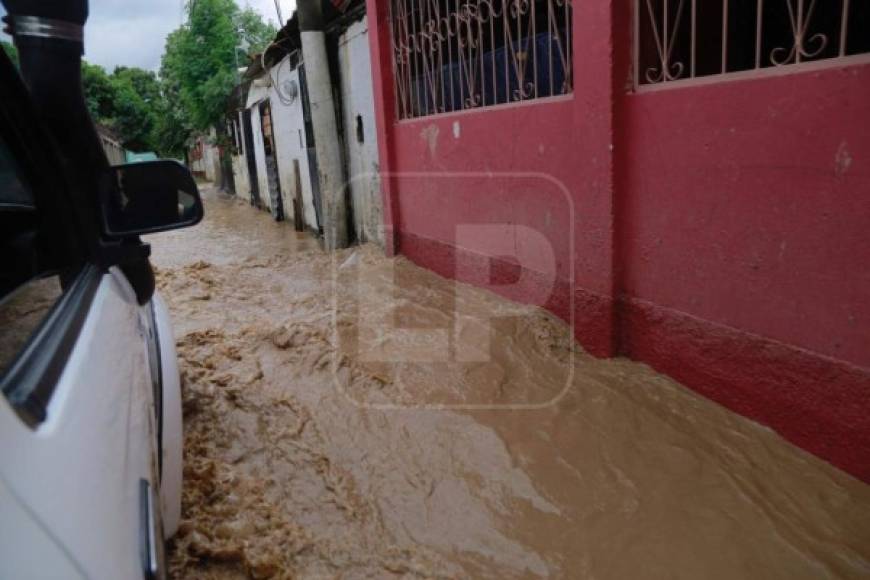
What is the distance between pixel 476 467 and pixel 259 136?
12600 mm

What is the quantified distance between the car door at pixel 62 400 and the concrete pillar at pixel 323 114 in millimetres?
5952

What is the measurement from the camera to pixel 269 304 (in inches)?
220

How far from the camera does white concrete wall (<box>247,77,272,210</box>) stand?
43.3ft

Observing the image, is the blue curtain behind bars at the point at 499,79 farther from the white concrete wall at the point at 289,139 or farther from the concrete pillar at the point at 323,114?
the white concrete wall at the point at 289,139

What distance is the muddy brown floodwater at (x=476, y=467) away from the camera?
2.29 meters

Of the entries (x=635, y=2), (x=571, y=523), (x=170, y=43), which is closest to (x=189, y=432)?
(x=571, y=523)

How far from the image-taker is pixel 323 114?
7.40 metres

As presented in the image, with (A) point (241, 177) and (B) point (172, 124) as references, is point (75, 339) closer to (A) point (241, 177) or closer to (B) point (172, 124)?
(A) point (241, 177)

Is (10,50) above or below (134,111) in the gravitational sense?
below

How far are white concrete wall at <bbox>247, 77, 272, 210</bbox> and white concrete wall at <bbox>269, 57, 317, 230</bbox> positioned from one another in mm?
1277

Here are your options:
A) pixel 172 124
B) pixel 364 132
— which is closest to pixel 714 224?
pixel 364 132

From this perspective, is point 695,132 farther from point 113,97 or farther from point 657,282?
point 113,97


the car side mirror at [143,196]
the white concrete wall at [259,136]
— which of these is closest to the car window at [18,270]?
the car side mirror at [143,196]

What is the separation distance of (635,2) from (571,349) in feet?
6.39
